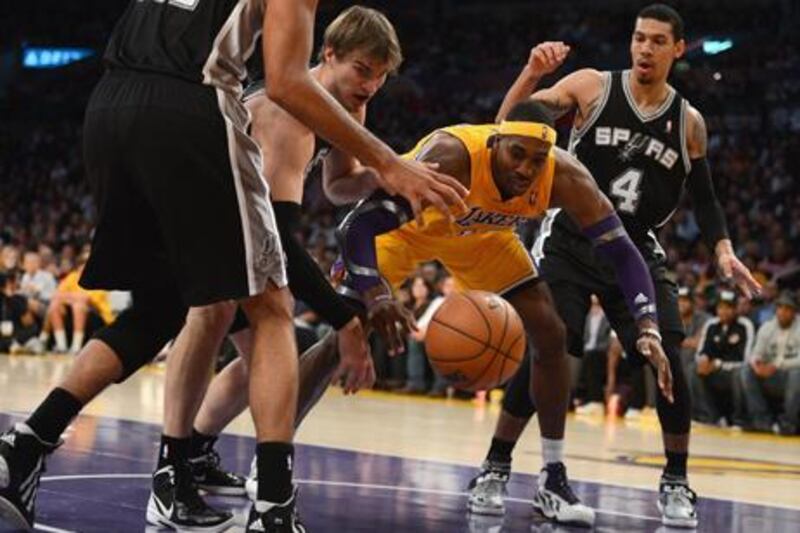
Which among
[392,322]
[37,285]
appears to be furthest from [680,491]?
[37,285]

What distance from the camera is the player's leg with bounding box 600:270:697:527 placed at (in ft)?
20.2

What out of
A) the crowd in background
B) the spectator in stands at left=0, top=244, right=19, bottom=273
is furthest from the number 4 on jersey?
the spectator in stands at left=0, top=244, right=19, bottom=273

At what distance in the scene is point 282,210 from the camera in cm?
548

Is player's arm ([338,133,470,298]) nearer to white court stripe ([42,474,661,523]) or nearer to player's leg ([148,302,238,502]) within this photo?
player's leg ([148,302,238,502])

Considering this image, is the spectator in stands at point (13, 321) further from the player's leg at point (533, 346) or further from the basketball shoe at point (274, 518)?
the basketball shoe at point (274, 518)

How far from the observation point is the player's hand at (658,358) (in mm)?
5734

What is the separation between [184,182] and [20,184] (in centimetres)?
2493

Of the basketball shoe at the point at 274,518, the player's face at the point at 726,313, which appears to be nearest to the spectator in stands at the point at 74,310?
the player's face at the point at 726,313

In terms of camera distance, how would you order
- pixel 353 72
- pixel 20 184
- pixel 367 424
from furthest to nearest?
1. pixel 20 184
2. pixel 367 424
3. pixel 353 72

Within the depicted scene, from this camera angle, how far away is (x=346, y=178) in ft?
18.8

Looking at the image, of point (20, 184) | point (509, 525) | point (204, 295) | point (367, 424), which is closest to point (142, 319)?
point (204, 295)

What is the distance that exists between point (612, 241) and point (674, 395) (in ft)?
2.89

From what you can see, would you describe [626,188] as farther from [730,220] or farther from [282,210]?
[730,220]

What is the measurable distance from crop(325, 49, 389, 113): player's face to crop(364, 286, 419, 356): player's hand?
1.00m
